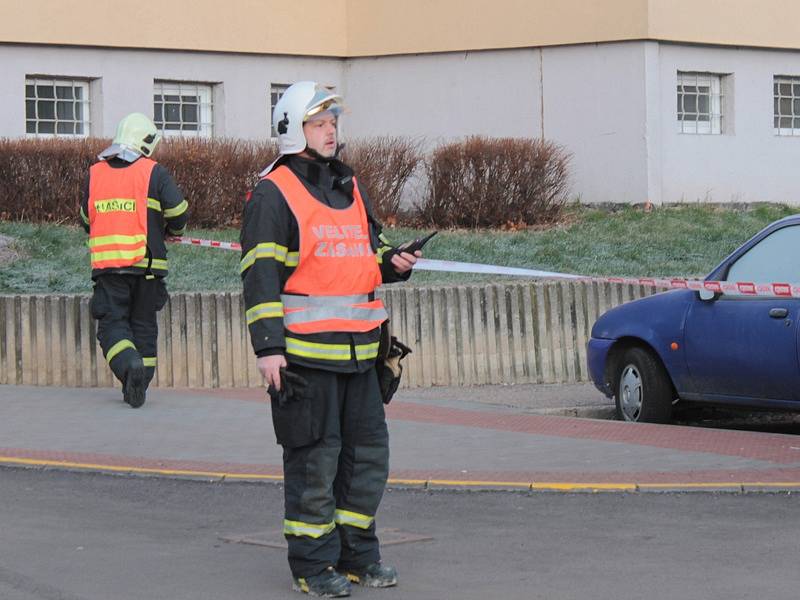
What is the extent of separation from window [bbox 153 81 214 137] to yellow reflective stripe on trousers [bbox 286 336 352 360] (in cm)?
1616

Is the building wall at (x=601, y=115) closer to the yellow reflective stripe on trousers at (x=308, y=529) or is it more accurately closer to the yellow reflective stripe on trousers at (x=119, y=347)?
the yellow reflective stripe on trousers at (x=119, y=347)

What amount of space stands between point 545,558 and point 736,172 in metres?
16.5

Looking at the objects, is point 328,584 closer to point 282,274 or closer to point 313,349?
point 313,349

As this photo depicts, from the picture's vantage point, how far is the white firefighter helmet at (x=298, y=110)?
6793mm

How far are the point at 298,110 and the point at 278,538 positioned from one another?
82.5 inches

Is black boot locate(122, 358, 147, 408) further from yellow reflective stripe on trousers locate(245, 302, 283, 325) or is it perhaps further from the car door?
yellow reflective stripe on trousers locate(245, 302, 283, 325)

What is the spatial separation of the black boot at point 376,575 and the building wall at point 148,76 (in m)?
15.1

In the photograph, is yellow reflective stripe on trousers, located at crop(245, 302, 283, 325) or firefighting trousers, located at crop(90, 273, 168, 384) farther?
firefighting trousers, located at crop(90, 273, 168, 384)

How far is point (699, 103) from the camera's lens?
23.2 m

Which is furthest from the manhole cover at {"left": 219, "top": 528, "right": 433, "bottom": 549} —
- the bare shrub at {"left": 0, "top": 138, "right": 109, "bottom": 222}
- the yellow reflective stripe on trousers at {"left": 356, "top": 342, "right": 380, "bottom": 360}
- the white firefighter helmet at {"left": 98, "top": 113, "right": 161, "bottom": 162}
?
the bare shrub at {"left": 0, "top": 138, "right": 109, "bottom": 222}

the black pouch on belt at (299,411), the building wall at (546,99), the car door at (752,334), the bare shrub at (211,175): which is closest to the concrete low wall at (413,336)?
the car door at (752,334)

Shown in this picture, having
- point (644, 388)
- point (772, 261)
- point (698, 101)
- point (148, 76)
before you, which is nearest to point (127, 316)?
point (644, 388)

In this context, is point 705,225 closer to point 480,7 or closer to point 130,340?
point 480,7

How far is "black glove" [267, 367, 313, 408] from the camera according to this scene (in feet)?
21.7
